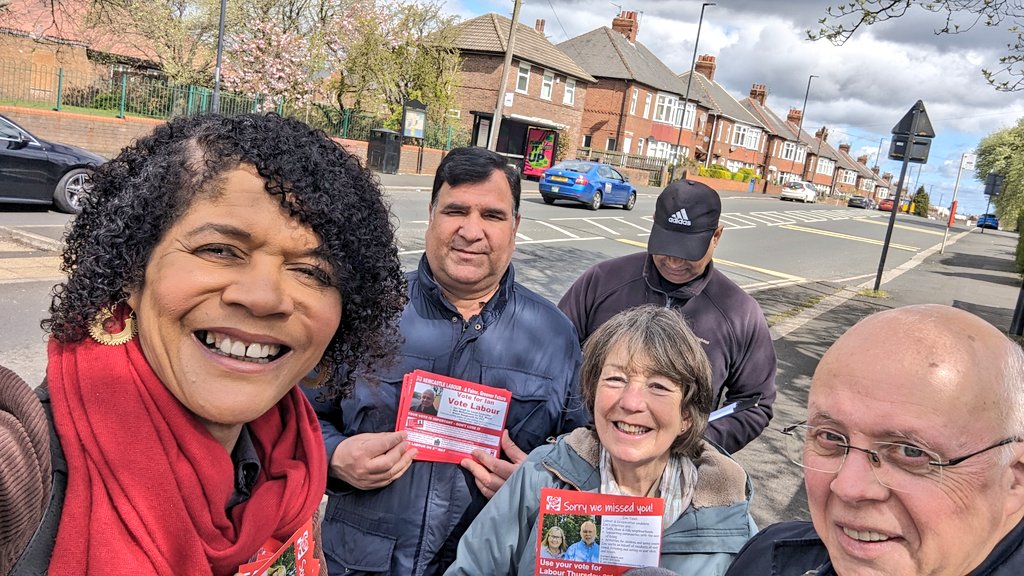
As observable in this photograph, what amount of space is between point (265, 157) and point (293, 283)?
0.85 feet

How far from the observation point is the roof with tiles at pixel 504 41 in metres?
39.1

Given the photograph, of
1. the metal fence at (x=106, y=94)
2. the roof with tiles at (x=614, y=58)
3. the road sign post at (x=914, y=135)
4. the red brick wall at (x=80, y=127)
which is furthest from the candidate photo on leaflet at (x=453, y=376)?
the roof with tiles at (x=614, y=58)

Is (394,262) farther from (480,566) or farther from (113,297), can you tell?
(480,566)

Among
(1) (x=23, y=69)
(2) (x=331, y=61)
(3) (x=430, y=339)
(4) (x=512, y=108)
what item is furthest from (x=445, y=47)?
(3) (x=430, y=339)

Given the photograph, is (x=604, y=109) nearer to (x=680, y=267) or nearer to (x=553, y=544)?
(x=680, y=267)

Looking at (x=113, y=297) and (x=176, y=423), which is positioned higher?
(x=113, y=297)

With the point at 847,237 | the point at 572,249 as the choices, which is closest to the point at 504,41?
the point at 847,237

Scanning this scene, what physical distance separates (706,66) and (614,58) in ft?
65.1

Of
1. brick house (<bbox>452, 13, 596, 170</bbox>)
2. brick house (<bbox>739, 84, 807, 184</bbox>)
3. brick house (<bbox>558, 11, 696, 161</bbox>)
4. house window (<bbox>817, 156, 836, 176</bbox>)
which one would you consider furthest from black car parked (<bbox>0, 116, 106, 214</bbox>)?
house window (<bbox>817, 156, 836, 176</bbox>)

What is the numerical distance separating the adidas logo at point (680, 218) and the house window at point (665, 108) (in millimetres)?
52645

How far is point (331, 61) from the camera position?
27.2 metres

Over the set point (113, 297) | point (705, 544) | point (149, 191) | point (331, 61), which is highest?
point (331, 61)

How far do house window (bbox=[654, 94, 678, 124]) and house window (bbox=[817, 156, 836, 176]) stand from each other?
46.5m

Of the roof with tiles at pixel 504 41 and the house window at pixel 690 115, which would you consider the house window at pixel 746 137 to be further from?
the roof with tiles at pixel 504 41
